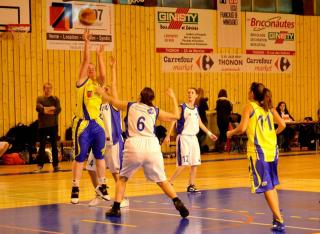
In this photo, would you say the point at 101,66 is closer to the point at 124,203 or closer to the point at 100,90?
the point at 100,90

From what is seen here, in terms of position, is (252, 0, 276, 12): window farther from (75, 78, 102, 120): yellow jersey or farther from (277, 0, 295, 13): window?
(75, 78, 102, 120): yellow jersey

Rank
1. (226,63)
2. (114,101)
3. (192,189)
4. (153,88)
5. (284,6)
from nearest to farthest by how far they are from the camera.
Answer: (114,101) < (192,189) < (153,88) < (226,63) < (284,6)

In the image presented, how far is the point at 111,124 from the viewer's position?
42.2 feet

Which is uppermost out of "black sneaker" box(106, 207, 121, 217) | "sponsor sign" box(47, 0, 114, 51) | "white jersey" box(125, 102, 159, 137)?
"sponsor sign" box(47, 0, 114, 51)

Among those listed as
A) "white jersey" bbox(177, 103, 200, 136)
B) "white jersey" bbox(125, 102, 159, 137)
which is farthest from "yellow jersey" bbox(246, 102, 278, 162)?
"white jersey" bbox(177, 103, 200, 136)

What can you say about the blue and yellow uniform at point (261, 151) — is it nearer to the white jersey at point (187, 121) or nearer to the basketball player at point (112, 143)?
the basketball player at point (112, 143)

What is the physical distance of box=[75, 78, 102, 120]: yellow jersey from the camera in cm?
1230

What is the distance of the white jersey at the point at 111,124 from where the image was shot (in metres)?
12.8

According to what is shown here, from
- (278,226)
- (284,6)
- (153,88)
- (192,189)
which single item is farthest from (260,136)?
(284,6)

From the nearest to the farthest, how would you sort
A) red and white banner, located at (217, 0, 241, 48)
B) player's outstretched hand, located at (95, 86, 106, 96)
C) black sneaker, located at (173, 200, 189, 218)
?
black sneaker, located at (173, 200, 189, 218) → player's outstretched hand, located at (95, 86, 106, 96) → red and white banner, located at (217, 0, 241, 48)

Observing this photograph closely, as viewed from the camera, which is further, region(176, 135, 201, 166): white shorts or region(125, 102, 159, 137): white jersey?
region(176, 135, 201, 166): white shorts

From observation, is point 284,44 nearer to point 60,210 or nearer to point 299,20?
point 299,20

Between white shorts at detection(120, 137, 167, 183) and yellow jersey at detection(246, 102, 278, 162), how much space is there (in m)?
1.48

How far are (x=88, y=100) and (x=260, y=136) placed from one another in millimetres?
3480
